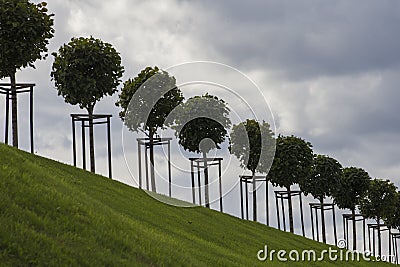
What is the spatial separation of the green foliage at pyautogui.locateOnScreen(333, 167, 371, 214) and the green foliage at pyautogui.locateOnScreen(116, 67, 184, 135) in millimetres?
26800

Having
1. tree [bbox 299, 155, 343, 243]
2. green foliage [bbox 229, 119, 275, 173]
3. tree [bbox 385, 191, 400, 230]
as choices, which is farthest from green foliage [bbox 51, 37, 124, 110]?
tree [bbox 385, 191, 400, 230]

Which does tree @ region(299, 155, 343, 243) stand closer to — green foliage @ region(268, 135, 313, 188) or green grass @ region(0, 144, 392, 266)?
green foliage @ region(268, 135, 313, 188)

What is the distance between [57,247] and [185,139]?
101ft

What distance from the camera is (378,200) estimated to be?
70188mm

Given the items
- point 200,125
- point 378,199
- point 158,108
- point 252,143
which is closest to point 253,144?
point 252,143

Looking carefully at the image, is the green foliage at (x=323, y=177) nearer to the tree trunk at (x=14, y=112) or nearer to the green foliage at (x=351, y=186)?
the green foliage at (x=351, y=186)

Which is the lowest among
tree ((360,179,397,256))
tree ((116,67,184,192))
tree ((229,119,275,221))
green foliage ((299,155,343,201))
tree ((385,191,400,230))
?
tree ((385,191,400,230))

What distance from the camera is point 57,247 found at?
15.9m

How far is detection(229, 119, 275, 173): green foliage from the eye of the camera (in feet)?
172

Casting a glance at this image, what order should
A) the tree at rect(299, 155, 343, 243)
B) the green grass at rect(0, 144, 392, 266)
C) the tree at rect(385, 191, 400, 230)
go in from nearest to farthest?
the green grass at rect(0, 144, 392, 266) → the tree at rect(299, 155, 343, 243) → the tree at rect(385, 191, 400, 230)

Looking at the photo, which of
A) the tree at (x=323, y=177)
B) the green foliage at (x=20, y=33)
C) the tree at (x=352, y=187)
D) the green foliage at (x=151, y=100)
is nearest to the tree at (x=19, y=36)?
the green foliage at (x=20, y=33)

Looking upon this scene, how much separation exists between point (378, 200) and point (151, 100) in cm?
3426

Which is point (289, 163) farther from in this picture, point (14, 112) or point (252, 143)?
point (14, 112)

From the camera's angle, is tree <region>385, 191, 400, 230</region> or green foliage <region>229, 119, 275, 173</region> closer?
green foliage <region>229, 119, 275, 173</region>
